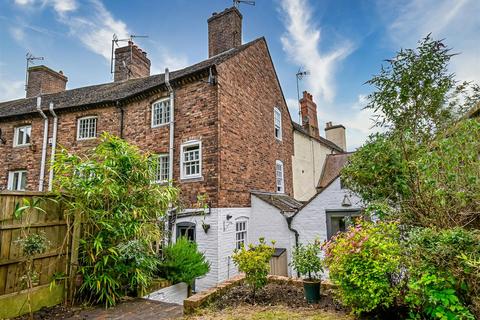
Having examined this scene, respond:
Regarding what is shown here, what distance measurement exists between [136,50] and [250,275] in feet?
59.2

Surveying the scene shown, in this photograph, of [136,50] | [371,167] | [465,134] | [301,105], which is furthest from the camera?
[301,105]

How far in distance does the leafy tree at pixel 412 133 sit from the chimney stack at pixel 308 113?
1250 cm

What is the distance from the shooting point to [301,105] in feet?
66.0

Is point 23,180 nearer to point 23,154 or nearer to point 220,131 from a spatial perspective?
point 23,154

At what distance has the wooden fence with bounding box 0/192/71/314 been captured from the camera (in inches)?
190

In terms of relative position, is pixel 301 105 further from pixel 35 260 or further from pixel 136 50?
pixel 35 260

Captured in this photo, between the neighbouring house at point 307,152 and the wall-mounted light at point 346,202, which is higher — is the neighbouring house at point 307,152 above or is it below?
above

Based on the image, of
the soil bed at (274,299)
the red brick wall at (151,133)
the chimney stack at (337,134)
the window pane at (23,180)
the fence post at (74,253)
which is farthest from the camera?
the chimney stack at (337,134)

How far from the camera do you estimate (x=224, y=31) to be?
1492cm

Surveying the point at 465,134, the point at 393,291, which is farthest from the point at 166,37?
the point at 393,291

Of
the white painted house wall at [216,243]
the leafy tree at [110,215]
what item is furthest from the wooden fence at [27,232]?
the white painted house wall at [216,243]

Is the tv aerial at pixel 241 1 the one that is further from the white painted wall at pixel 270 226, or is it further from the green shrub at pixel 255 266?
the green shrub at pixel 255 266

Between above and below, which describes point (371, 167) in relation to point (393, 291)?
above

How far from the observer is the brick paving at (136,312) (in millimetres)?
5094
